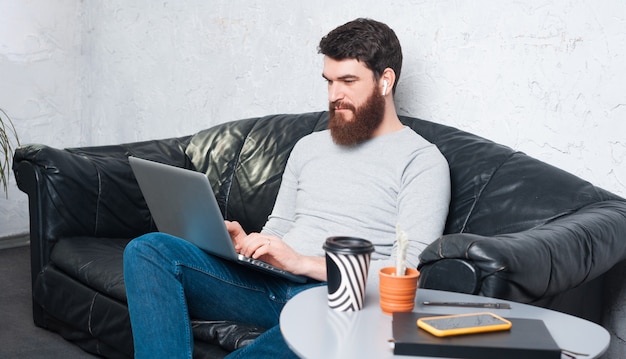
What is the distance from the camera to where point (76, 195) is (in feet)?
9.00

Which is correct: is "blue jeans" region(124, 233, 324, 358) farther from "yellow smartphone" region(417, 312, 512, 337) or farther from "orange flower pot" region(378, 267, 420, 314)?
"yellow smartphone" region(417, 312, 512, 337)

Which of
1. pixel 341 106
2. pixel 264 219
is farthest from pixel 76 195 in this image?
pixel 341 106

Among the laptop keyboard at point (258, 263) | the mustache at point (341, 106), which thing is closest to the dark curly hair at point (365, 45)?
the mustache at point (341, 106)

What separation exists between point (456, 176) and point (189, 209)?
0.81m

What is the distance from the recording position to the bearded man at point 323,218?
1.80 m

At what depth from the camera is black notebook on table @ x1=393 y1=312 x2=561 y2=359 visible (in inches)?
43.2

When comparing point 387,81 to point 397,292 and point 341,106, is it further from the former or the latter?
point 397,292

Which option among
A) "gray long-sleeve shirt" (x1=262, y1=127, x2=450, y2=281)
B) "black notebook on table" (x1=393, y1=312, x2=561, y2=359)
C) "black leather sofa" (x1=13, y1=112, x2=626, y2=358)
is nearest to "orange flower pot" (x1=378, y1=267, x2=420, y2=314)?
"black notebook on table" (x1=393, y1=312, x2=561, y2=359)

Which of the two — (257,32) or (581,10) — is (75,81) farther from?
(581,10)

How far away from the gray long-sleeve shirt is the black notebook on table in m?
0.76

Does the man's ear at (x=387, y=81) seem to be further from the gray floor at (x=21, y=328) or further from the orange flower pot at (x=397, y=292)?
the gray floor at (x=21, y=328)

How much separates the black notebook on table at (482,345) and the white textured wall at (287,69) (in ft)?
3.63

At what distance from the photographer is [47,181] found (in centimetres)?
270

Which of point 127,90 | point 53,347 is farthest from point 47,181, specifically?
point 127,90
